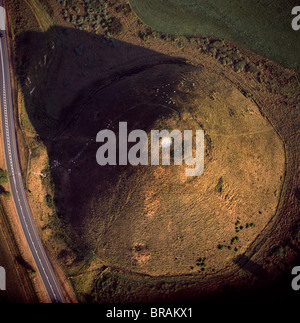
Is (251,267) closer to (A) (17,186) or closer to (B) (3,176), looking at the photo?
(A) (17,186)

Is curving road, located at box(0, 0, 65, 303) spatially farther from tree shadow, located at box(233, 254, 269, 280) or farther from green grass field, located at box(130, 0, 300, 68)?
tree shadow, located at box(233, 254, 269, 280)

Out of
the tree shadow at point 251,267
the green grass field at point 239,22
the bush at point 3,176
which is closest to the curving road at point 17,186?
the bush at point 3,176

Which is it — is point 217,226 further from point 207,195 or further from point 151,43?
point 151,43

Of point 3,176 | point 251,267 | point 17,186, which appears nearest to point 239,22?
point 251,267

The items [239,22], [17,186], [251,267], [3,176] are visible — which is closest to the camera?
[3,176]

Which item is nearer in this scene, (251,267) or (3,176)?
(3,176)

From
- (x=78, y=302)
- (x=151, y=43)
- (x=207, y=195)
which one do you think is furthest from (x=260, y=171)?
(x=78, y=302)

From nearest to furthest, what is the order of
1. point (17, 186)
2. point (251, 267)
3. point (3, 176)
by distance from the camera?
1. point (3, 176)
2. point (17, 186)
3. point (251, 267)

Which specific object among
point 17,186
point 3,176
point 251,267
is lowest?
point 251,267

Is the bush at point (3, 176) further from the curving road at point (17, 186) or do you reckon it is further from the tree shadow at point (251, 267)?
the tree shadow at point (251, 267)
